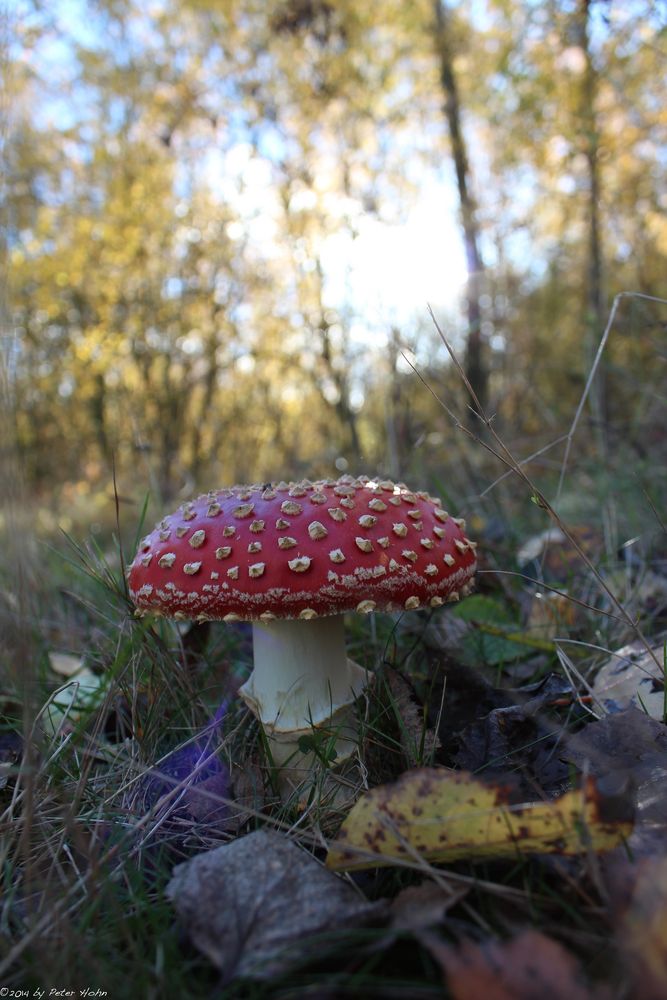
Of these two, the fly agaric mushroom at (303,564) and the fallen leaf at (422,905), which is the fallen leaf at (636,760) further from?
the fly agaric mushroom at (303,564)

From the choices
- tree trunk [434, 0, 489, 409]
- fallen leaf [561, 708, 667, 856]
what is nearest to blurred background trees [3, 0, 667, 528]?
tree trunk [434, 0, 489, 409]

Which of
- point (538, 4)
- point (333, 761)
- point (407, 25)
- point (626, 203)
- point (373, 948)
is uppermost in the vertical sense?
point (407, 25)

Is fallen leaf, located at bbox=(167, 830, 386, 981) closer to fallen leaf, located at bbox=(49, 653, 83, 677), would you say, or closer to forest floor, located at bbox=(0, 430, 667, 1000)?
forest floor, located at bbox=(0, 430, 667, 1000)

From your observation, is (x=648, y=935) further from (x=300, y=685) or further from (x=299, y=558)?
(x=300, y=685)

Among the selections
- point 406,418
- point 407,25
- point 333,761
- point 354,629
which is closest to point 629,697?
point 333,761

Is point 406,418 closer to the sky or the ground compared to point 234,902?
closer to the sky

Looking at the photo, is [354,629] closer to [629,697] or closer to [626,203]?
[629,697]
